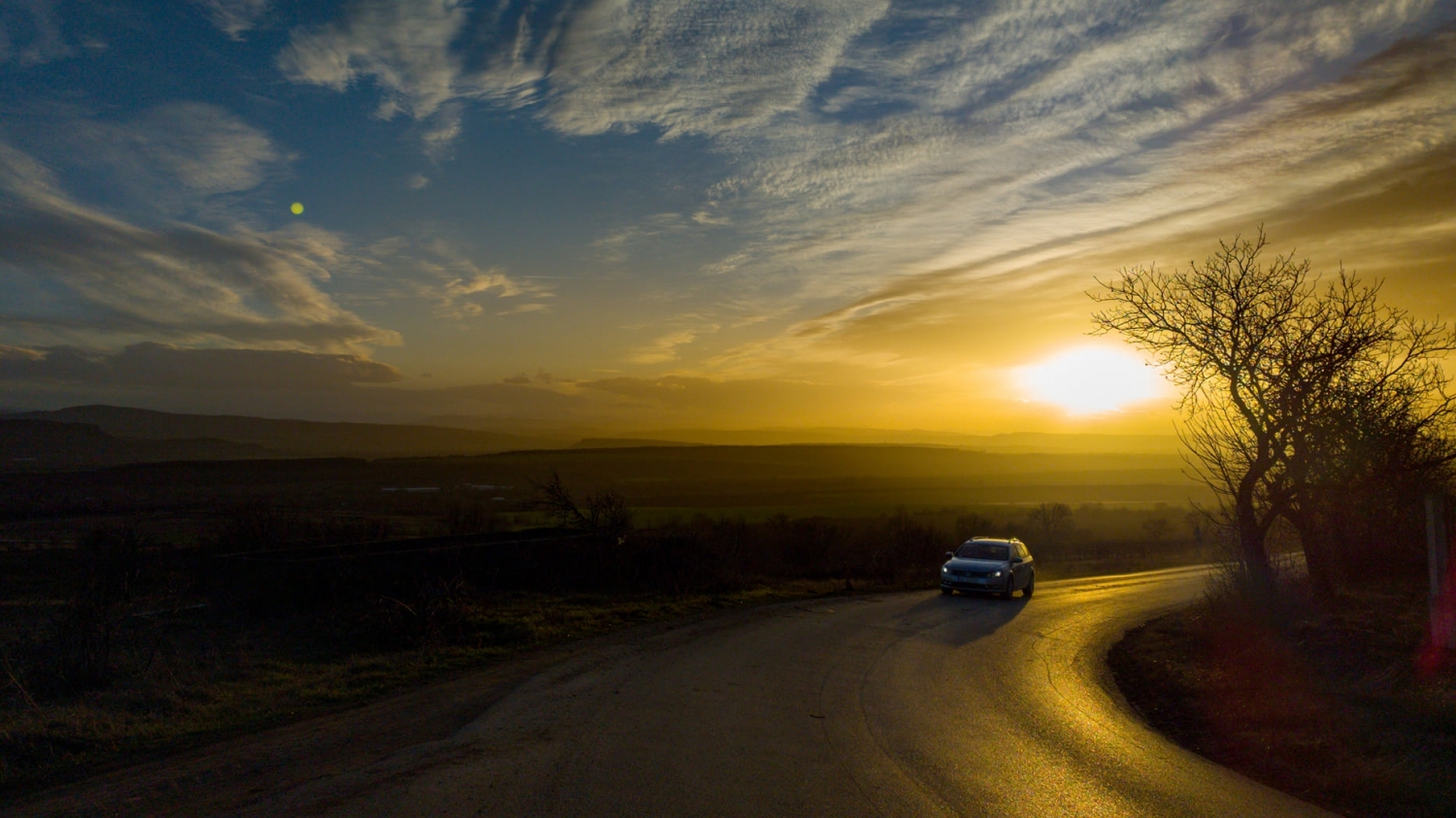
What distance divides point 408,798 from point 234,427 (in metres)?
192

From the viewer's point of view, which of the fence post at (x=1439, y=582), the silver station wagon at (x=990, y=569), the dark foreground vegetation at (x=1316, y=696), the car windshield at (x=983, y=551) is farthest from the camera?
the car windshield at (x=983, y=551)

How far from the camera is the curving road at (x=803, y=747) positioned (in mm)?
6430

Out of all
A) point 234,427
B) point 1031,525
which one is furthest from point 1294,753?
point 234,427

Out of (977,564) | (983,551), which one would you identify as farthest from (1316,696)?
(983,551)

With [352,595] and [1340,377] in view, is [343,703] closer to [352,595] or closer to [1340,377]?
[352,595]

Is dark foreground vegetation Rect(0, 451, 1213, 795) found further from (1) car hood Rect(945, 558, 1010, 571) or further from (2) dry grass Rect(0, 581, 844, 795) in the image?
(1) car hood Rect(945, 558, 1010, 571)

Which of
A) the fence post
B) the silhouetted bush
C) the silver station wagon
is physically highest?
the fence post

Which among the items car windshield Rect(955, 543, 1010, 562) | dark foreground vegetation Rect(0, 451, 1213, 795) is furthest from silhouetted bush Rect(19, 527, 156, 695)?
car windshield Rect(955, 543, 1010, 562)

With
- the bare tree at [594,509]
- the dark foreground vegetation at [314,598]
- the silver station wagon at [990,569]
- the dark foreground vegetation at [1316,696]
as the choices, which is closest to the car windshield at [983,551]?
the silver station wagon at [990,569]

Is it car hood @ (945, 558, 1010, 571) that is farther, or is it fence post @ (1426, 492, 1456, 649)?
car hood @ (945, 558, 1010, 571)

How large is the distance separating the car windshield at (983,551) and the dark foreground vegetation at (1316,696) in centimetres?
720

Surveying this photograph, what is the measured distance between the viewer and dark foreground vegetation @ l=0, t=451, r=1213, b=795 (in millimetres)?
9992

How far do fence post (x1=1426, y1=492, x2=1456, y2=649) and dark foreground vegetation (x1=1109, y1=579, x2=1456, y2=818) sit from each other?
299mm

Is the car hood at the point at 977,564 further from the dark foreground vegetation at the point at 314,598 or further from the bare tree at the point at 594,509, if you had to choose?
the bare tree at the point at 594,509
